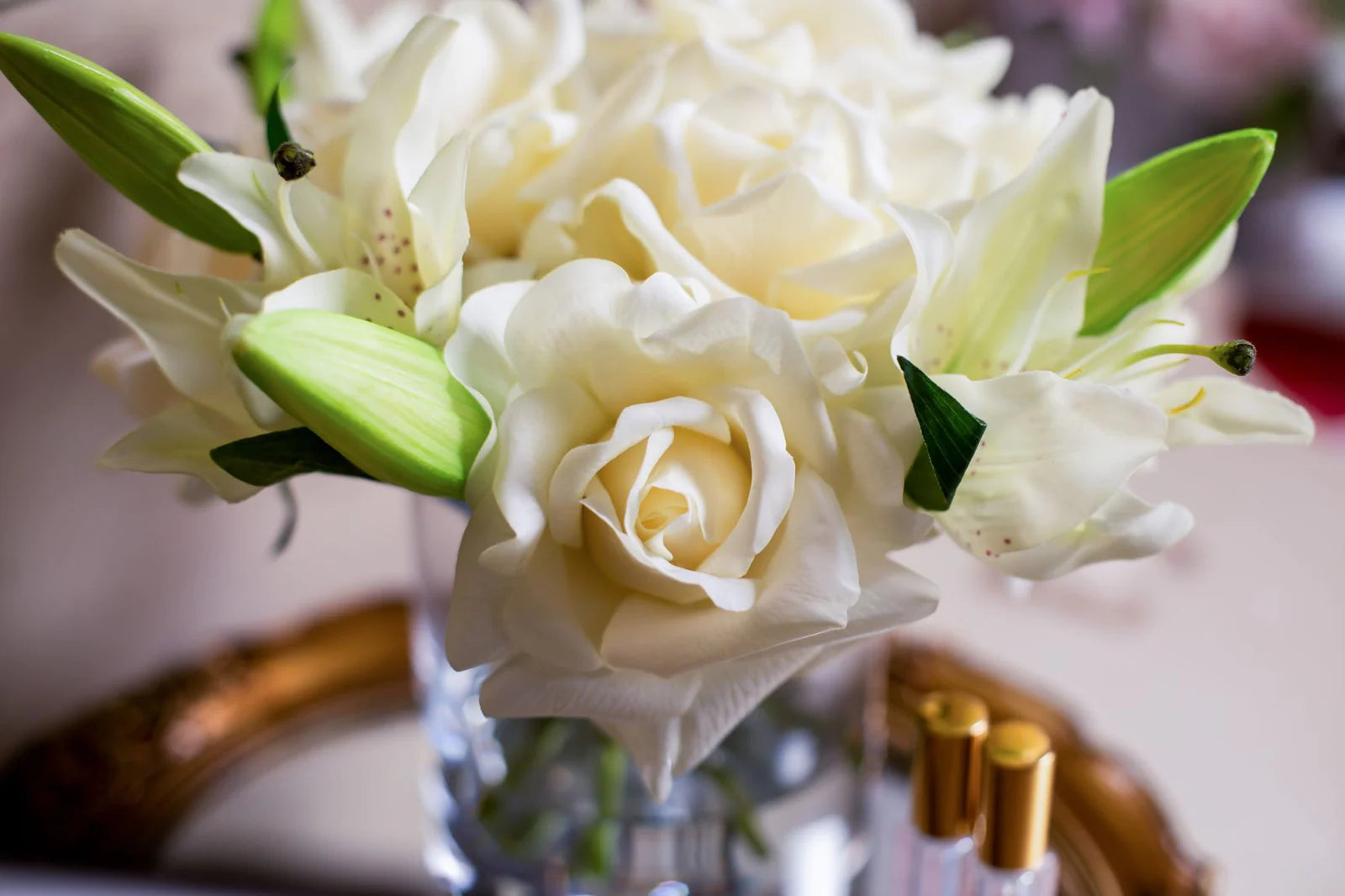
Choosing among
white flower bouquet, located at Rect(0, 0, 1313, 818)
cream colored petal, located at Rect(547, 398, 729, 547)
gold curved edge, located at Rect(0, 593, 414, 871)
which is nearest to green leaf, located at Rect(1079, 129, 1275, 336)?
white flower bouquet, located at Rect(0, 0, 1313, 818)

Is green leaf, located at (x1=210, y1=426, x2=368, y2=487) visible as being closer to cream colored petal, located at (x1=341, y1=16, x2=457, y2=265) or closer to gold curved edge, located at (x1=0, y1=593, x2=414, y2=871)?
cream colored petal, located at (x1=341, y1=16, x2=457, y2=265)

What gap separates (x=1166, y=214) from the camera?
0.92 ft

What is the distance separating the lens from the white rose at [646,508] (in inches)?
9.4

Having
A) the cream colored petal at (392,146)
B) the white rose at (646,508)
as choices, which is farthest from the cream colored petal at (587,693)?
the cream colored petal at (392,146)

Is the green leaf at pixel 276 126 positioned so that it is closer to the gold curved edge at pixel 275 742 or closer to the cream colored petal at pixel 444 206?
the cream colored petal at pixel 444 206

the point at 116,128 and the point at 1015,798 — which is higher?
the point at 116,128

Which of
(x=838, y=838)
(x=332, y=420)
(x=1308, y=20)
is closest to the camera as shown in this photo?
(x=332, y=420)

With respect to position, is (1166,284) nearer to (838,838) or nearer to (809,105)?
(809,105)

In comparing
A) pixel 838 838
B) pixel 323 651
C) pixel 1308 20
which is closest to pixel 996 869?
pixel 838 838

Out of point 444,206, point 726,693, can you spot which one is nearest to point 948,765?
point 726,693

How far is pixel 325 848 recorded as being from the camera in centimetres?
52

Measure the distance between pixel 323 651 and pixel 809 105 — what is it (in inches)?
15.8

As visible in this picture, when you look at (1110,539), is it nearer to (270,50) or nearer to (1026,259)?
(1026,259)

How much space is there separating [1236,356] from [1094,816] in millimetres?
307
